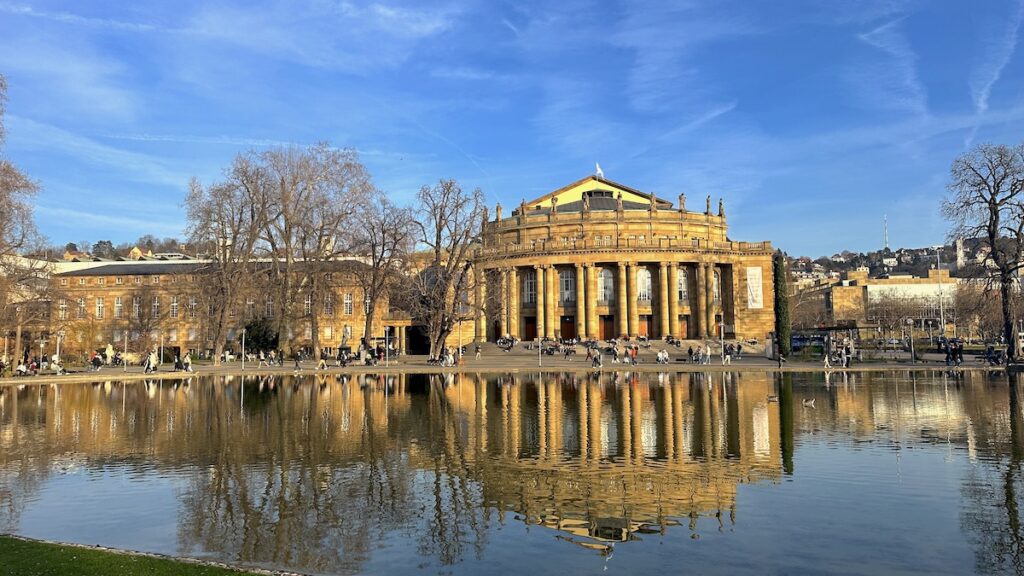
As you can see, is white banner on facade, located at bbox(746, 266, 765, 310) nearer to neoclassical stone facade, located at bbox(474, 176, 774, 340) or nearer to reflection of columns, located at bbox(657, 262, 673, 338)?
neoclassical stone facade, located at bbox(474, 176, 774, 340)

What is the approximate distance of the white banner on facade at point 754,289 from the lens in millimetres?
82562

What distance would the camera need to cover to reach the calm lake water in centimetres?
963

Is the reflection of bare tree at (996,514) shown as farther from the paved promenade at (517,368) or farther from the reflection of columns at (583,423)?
the paved promenade at (517,368)

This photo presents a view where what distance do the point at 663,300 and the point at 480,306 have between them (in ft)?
100

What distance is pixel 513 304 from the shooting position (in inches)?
3265

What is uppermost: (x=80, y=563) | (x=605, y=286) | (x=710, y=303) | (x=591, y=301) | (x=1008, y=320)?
(x=605, y=286)

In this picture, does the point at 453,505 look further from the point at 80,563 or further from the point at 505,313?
the point at 505,313

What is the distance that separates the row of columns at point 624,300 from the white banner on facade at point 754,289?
452 cm

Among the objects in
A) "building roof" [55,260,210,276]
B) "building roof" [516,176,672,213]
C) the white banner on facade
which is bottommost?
the white banner on facade

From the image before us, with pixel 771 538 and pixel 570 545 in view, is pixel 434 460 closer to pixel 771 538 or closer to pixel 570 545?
pixel 570 545

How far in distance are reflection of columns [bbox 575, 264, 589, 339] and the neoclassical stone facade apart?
11 centimetres

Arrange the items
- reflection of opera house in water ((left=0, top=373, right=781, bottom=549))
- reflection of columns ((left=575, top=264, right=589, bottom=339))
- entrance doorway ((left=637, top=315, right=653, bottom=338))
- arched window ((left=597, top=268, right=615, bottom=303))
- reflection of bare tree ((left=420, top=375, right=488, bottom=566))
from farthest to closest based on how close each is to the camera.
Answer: arched window ((left=597, top=268, right=615, bottom=303))
entrance doorway ((left=637, top=315, right=653, bottom=338))
reflection of columns ((left=575, top=264, right=589, bottom=339))
reflection of opera house in water ((left=0, top=373, right=781, bottom=549))
reflection of bare tree ((left=420, top=375, right=488, bottom=566))

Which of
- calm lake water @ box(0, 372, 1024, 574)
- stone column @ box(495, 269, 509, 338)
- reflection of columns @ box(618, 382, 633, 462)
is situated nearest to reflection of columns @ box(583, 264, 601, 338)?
stone column @ box(495, 269, 509, 338)

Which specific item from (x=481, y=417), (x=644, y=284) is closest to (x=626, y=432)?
(x=481, y=417)
